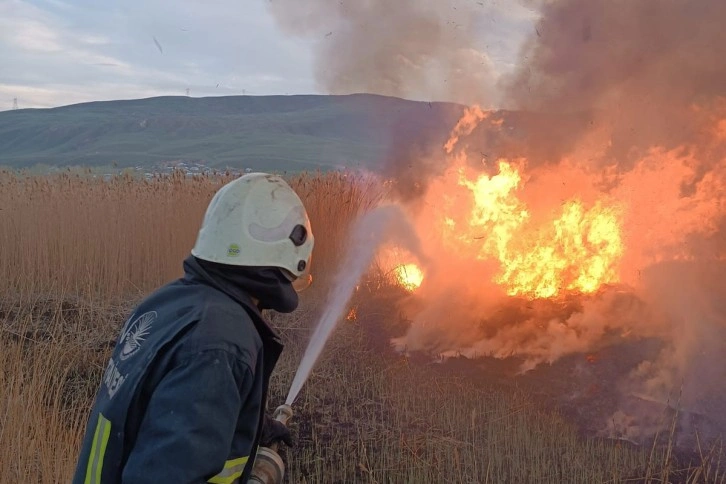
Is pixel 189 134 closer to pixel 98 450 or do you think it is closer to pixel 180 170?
pixel 180 170

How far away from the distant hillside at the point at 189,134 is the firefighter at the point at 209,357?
4170 centimetres

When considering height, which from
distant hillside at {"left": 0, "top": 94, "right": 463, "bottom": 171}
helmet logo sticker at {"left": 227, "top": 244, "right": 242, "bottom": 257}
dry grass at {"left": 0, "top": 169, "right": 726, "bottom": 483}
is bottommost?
dry grass at {"left": 0, "top": 169, "right": 726, "bottom": 483}

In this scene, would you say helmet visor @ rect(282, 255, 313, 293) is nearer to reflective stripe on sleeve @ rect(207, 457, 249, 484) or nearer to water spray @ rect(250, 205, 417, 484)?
reflective stripe on sleeve @ rect(207, 457, 249, 484)

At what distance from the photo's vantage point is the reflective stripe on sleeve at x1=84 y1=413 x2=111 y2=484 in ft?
5.57

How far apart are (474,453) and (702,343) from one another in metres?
2.88

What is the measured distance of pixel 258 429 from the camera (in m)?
1.94

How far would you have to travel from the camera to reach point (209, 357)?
162 cm

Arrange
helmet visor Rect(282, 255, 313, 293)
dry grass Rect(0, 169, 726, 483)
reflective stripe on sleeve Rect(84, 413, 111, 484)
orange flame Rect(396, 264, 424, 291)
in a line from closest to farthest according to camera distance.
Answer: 1. reflective stripe on sleeve Rect(84, 413, 111, 484)
2. helmet visor Rect(282, 255, 313, 293)
3. dry grass Rect(0, 169, 726, 483)
4. orange flame Rect(396, 264, 424, 291)

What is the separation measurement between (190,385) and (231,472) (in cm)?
35

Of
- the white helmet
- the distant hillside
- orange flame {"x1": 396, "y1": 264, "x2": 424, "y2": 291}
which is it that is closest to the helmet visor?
the white helmet

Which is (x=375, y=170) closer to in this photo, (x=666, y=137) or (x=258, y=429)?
(x=666, y=137)

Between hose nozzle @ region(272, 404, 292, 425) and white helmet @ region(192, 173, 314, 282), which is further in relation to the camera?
hose nozzle @ region(272, 404, 292, 425)

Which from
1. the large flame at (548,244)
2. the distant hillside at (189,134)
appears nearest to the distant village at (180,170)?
the large flame at (548,244)

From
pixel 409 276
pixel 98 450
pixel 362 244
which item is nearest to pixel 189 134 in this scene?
pixel 362 244
